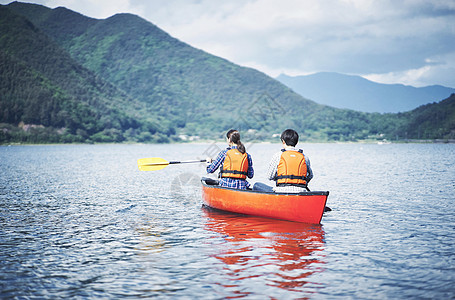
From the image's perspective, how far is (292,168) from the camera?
11805mm

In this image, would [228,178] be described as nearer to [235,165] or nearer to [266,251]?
[235,165]

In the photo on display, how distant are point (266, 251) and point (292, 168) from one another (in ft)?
9.64

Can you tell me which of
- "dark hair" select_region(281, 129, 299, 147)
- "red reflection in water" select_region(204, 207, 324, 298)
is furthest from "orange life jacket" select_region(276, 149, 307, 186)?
"red reflection in water" select_region(204, 207, 324, 298)

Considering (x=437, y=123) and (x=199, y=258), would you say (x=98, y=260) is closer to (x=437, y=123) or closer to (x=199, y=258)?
(x=199, y=258)

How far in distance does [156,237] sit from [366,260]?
565cm

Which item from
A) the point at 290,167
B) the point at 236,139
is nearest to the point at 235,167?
the point at 236,139

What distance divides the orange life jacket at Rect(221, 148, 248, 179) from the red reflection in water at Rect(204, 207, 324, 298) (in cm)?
156

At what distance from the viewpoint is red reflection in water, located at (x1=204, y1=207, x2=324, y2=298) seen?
25.2ft

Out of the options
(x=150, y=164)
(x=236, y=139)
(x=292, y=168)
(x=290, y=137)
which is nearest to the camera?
(x=290, y=137)

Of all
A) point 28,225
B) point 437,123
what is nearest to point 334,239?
point 28,225

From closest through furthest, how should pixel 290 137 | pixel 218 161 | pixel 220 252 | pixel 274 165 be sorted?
pixel 220 252
pixel 290 137
pixel 274 165
pixel 218 161

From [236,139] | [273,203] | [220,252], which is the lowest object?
[220,252]

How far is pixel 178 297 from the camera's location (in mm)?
6949

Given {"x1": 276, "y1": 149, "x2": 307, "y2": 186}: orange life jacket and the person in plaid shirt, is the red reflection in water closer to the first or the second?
the person in plaid shirt
